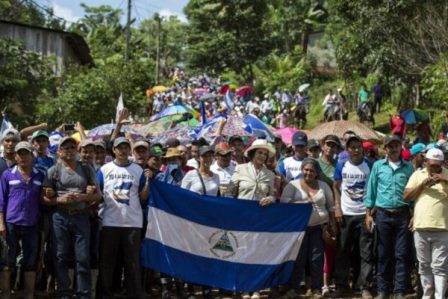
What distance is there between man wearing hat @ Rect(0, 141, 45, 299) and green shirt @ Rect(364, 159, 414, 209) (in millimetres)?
3990

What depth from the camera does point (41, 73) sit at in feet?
83.8

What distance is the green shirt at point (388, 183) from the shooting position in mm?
8688

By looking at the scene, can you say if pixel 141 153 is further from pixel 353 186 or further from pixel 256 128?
pixel 256 128

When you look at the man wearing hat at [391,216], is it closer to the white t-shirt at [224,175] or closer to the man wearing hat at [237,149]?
the white t-shirt at [224,175]

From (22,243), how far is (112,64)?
78.6 feet

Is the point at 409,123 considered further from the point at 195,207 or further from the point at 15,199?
the point at 15,199

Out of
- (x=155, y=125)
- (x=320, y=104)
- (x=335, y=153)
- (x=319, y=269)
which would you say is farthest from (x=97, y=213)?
(x=320, y=104)

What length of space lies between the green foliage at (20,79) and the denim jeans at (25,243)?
626 inches

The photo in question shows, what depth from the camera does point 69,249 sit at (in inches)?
320

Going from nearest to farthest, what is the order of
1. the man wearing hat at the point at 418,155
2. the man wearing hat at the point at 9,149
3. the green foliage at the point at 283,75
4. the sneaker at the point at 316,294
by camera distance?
the man wearing hat at the point at 9,149 < the sneaker at the point at 316,294 < the man wearing hat at the point at 418,155 < the green foliage at the point at 283,75

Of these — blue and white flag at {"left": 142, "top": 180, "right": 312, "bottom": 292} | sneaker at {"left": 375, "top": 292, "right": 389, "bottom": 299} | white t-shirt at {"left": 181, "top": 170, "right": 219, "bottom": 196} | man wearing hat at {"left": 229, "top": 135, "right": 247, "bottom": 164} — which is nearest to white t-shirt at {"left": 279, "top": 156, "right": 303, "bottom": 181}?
man wearing hat at {"left": 229, "top": 135, "right": 247, "bottom": 164}

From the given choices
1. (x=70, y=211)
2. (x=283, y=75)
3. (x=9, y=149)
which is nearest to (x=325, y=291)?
(x=70, y=211)

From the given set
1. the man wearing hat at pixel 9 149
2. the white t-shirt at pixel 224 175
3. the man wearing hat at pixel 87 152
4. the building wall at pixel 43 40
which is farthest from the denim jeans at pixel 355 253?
the building wall at pixel 43 40

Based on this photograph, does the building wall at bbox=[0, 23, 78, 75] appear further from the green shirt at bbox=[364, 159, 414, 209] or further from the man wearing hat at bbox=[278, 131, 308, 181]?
the green shirt at bbox=[364, 159, 414, 209]
